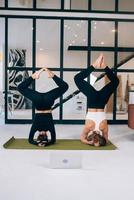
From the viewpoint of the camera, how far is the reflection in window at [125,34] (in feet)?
25.6

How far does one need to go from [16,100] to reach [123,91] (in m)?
2.75

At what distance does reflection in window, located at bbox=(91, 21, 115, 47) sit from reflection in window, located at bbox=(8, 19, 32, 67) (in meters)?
1.61

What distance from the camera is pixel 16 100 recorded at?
25.6 feet

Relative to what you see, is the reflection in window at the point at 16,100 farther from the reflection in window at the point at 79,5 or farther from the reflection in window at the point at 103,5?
the reflection in window at the point at 103,5

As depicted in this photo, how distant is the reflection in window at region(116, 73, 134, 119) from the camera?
7.89 meters

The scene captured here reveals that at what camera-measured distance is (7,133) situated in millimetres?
6297

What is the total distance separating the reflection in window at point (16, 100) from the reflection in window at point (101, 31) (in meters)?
1.90

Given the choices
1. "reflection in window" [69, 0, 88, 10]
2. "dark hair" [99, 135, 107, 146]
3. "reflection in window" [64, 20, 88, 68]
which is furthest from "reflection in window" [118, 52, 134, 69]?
"dark hair" [99, 135, 107, 146]

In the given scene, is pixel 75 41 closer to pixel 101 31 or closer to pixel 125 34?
pixel 101 31
